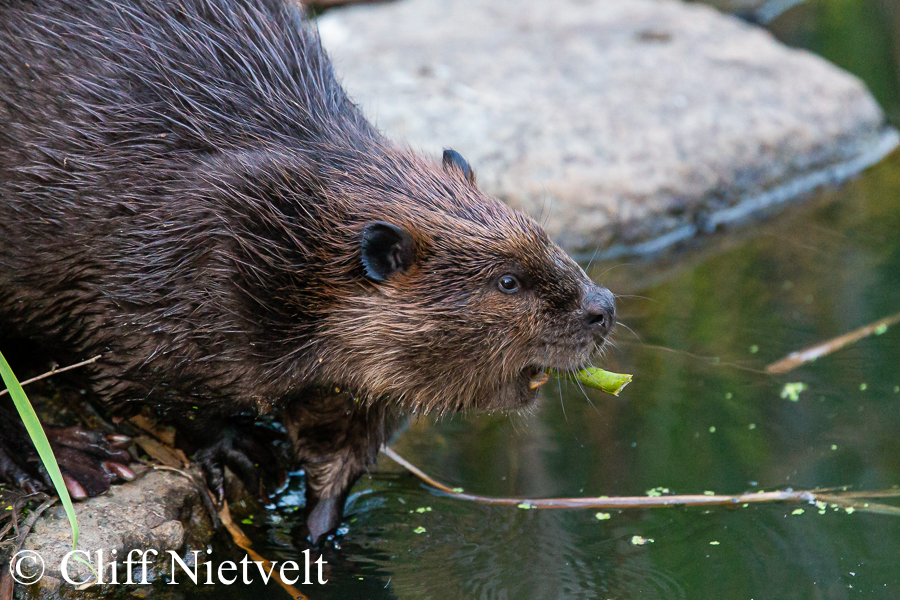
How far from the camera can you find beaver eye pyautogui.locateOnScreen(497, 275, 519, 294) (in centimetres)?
364

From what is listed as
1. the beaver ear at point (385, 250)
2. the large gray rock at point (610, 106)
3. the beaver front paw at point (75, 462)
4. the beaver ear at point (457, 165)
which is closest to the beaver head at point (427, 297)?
the beaver ear at point (385, 250)

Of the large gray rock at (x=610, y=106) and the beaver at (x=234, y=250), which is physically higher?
the beaver at (x=234, y=250)

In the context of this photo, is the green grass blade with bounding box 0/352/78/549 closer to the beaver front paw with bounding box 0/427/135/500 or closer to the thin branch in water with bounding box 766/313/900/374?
the beaver front paw with bounding box 0/427/135/500

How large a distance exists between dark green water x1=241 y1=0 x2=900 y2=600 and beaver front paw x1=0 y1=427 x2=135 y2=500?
2.15 feet

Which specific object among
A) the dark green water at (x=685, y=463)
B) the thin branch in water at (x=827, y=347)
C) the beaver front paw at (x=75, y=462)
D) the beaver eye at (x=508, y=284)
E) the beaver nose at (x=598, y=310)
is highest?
the beaver eye at (x=508, y=284)

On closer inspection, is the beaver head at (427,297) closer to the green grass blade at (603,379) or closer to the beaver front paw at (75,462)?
the green grass blade at (603,379)

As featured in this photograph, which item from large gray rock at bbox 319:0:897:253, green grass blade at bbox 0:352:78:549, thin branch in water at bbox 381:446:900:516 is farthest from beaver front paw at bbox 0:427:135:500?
large gray rock at bbox 319:0:897:253

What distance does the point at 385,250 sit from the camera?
361cm

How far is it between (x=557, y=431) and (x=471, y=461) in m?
0.51

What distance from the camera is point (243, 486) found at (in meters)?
4.40

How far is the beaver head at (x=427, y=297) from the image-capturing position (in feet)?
11.9

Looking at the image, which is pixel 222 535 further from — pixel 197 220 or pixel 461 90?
pixel 461 90

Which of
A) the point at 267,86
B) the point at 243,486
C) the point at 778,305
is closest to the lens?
the point at 267,86

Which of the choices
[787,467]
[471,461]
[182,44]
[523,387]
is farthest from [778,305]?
[182,44]
